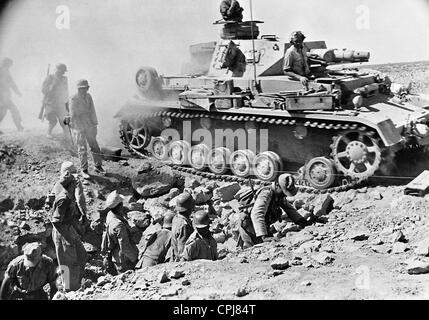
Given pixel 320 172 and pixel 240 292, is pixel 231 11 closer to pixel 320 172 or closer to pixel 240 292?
pixel 320 172

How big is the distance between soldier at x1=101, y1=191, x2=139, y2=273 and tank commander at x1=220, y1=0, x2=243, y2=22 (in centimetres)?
648

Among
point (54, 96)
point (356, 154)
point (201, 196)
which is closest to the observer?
point (356, 154)

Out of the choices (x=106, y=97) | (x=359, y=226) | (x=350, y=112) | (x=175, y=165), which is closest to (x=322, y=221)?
(x=359, y=226)

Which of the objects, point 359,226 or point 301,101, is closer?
point 359,226

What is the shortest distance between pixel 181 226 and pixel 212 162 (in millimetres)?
4505

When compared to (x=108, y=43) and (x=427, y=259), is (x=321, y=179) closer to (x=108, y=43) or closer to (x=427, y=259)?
(x=427, y=259)

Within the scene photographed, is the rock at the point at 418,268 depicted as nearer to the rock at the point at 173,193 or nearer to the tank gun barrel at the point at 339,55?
the rock at the point at 173,193

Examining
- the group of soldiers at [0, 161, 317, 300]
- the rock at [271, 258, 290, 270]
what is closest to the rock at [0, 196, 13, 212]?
the group of soldiers at [0, 161, 317, 300]

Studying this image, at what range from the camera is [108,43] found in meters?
16.6

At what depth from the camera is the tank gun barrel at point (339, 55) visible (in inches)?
478

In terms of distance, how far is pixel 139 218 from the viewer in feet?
34.9

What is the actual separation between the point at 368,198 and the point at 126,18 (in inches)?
381

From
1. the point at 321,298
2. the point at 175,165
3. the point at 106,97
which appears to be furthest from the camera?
the point at 106,97

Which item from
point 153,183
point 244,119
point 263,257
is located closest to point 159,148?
point 153,183
